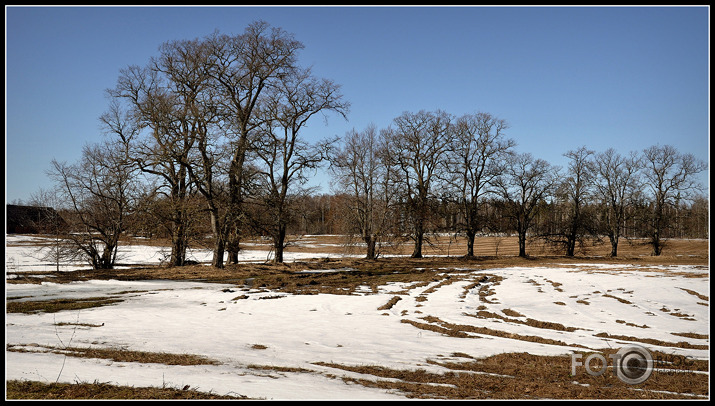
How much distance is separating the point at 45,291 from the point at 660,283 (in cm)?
2490

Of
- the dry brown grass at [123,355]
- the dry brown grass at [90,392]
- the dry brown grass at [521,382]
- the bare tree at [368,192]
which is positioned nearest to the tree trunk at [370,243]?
the bare tree at [368,192]

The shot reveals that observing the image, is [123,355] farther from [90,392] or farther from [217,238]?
[217,238]

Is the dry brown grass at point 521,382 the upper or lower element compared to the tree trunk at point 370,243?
lower

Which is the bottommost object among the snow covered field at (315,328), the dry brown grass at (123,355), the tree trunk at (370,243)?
the snow covered field at (315,328)

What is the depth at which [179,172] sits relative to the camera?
86.7 ft

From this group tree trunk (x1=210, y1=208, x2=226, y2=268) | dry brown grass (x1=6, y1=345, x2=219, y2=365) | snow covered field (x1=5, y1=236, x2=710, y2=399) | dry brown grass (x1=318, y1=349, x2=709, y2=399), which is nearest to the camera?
dry brown grass (x1=318, y1=349, x2=709, y2=399)

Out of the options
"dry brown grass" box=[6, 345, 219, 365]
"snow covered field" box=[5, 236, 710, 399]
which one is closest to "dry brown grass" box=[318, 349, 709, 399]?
"snow covered field" box=[5, 236, 710, 399]

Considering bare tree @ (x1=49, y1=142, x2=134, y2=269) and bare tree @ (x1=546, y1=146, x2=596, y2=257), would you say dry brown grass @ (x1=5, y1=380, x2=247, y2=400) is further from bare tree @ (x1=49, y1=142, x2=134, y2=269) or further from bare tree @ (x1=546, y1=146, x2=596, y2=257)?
bare tree @ (x1=546, y1=146, x2=596, y2=257)

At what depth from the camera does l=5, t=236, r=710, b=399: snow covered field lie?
296 inches

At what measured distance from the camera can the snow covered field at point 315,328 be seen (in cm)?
751

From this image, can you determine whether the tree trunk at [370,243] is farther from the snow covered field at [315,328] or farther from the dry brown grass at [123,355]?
the dry brown grass at [123,355]

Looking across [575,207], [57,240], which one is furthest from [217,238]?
[575,207]

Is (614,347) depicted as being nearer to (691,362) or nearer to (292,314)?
(691,362)

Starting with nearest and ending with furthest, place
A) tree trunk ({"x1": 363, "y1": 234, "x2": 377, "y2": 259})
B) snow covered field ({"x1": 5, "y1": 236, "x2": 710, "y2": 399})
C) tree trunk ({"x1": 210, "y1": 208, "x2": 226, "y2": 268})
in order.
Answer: snow covered field ({"x1": 5, "y1": 236, "x2": 710, "y2": 399}), tree trunk ({"x1": 210, "y1": 208, "x2": 226, "y2": 268}), tree trunk ({"x1": 363, "y1": 234, "x2": 377, "y2": 259})
